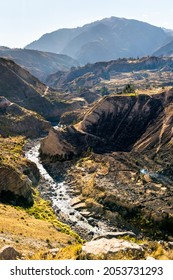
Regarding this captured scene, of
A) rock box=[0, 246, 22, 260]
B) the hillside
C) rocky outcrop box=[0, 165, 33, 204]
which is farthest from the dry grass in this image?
the hillside

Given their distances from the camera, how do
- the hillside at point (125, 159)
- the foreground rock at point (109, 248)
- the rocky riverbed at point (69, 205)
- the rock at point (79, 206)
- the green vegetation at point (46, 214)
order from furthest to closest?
the rock at point (79, 206)
the hillside at point (125, 159)
the rocky riverbed at point (69, 205)
the green vegetation at point (46, 214)
the foreground rock at point (109, 248)

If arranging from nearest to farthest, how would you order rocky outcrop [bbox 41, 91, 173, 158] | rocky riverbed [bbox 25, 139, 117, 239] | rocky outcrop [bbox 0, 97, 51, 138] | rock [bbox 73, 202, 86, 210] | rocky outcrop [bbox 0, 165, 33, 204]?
rocky riverbed [bbox 25, 139, 117, 239], rocky outcrop [bbox 0, 165, 33, 204], rock [bbox 73, 202, 86, 210], rocky outcrop [bbox 41, 91, 173, 158], rocky outcrop [bbox 0, 97, 51, 138]

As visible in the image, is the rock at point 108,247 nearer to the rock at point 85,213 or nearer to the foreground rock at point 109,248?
the foreground rock at point 109,248

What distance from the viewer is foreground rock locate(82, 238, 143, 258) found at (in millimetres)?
30484

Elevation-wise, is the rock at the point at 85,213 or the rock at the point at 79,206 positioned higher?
the rock at the point at 85,213

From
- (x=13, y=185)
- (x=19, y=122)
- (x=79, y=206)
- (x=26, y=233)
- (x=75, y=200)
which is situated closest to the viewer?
(x=26, y=233)

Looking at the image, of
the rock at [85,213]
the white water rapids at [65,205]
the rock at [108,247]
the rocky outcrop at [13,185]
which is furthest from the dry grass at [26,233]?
the rock at [108,247]

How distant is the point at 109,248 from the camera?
3109cm

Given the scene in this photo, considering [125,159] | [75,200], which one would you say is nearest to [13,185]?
[75,200]

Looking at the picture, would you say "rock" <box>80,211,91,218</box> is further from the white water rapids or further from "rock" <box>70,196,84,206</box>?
"rock" <box>70,196,84,206</box>

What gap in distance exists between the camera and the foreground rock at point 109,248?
30.5 meters

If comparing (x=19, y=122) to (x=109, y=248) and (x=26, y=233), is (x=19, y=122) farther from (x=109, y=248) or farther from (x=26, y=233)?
(x=109, y=248)

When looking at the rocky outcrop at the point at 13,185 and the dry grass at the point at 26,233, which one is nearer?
the dry grass at the point at 26,233

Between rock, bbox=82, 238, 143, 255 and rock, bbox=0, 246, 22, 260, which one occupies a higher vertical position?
rock, bbox=82, 238, 143, 255
